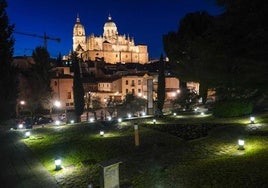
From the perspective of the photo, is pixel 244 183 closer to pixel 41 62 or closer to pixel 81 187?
pixel 81 187

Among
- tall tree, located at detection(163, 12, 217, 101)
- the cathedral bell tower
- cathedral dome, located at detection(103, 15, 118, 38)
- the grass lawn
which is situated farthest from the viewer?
cathedral dome, located at detection(103, 15, 118, 38)

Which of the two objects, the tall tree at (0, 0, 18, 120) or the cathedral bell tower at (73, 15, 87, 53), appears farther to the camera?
the cathedral bell tower at (73, 15, 87, 53)

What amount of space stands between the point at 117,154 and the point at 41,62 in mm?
36302

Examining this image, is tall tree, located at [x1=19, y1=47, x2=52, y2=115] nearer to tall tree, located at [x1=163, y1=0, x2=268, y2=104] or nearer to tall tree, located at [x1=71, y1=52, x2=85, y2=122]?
tall tree, located at [x1=71, y1=52, x2=85, y2=122]

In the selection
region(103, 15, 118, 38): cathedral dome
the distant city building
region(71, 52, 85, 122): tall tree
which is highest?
region(103, 15, 118, 38): cathedral dome

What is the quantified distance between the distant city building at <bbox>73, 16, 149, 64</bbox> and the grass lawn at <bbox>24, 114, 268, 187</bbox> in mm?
119964

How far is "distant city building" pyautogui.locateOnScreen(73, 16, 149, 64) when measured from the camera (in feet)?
447

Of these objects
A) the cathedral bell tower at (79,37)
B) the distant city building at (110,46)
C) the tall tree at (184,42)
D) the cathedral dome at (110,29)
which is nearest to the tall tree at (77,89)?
the tall tree at (184,42)

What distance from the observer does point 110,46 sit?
13812 centimetres

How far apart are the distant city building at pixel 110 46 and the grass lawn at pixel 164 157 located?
11996cm

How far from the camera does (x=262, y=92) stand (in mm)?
10383

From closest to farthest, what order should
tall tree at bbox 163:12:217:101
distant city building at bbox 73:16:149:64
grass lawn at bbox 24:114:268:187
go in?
1. grass lawn at bbox 24:114:268:187
2. tall tree at bbox 163:12:217:101
3. distant city building at bbox 73:16:149:64

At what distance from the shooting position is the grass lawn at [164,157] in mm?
9141

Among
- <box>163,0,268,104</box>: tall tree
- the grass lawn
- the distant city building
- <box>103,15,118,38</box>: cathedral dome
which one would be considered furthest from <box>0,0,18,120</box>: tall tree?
<box>103,15,118,38</box>: cathedral dome
